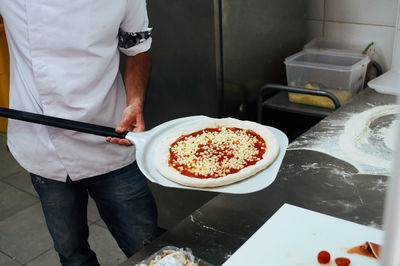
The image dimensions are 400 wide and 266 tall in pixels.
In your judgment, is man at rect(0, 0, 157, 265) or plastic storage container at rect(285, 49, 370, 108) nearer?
man at rect(0, 0, 157, 265)

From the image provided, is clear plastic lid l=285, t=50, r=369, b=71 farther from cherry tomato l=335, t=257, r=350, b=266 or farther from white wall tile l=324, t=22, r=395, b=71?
cherry tomato l=335, t=257, r=350, b=266

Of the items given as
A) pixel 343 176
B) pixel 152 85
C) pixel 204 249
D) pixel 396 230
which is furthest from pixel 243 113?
pixel 396 230

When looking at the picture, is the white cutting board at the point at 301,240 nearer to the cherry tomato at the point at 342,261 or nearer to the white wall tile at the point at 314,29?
the cherry tomato at the point at 342,261

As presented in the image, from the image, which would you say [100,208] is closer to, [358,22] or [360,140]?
[360,140]

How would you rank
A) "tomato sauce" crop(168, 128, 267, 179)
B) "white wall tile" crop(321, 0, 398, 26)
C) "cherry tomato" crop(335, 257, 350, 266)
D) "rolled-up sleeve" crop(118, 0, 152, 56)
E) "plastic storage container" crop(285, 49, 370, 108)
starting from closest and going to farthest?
"cherry tomato" crop(335, 257, 350, 266) < "tomato sauce" crop(168, 128, 267, 179) < "rolled-up sleeve" crop(118, 0, 152, 56) < "plastic storage container" crop(285, 49, 370, 108) < "white wall tile" crop(321, 0, 398, 26)

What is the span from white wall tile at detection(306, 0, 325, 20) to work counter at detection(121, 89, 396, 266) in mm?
1022

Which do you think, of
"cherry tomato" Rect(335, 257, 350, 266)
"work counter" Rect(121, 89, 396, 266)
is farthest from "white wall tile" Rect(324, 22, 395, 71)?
"cherry tomato" Rect(335, 257, 350, 266)

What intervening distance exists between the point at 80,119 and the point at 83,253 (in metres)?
0.55

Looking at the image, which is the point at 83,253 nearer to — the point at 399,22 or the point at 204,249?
the point at 204,249

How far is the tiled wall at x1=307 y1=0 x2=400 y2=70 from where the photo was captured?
2297 mm

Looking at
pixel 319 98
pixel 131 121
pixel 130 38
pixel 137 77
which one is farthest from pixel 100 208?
pixel 319 98

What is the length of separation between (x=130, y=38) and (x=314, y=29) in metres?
1.35

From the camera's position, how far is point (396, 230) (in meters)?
0.30

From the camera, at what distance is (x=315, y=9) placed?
8.22ft
